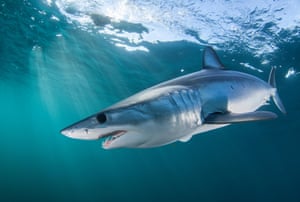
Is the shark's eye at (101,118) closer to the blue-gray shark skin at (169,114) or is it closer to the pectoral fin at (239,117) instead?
the blue-gray shark skin at (169,114)

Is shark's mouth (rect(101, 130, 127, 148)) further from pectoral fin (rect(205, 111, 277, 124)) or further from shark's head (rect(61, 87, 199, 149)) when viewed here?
pectoral fin (rect(205, 111, 277, 124))

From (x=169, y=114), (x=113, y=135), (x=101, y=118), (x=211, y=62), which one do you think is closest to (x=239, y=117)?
(x=169, y=114)

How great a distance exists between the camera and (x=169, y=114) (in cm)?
248

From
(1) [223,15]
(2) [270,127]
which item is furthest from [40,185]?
(1) [223,15]

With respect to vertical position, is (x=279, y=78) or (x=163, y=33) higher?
(x=163, y=33)

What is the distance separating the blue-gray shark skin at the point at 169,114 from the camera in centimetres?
220

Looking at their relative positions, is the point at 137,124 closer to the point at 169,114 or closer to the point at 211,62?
the point at 169,114

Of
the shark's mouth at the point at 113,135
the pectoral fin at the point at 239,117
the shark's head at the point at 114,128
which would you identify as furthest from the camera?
the pectoral fin at the point at 239,117

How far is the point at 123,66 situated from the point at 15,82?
2085 centimetres

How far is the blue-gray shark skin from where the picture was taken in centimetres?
220

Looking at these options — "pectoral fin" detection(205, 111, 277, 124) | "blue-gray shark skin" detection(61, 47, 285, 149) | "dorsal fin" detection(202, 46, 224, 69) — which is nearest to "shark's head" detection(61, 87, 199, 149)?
"blue-gray shark skin" detection(61, 47, 285, 149)

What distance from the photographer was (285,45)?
1294 centimetres

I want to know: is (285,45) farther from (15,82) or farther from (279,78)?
(15,82)

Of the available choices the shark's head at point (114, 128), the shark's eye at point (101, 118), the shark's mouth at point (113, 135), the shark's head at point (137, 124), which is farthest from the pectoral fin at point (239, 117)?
the shark's eye at point (101, 118)
